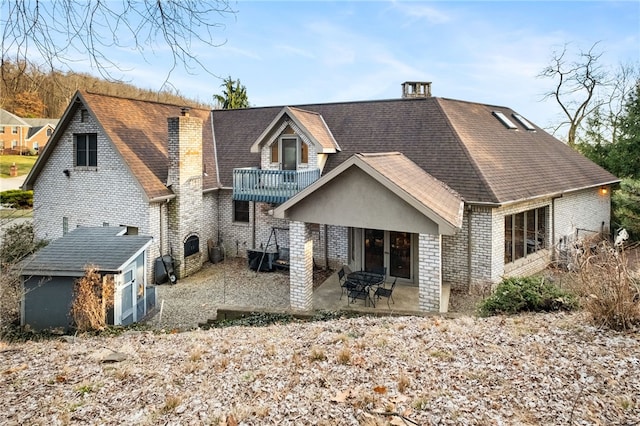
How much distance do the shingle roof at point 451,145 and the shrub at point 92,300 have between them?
9.04 meters

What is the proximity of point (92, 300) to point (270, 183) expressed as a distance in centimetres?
800

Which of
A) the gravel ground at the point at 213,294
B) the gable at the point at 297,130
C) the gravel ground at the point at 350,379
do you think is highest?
the gable at the point at 297,130

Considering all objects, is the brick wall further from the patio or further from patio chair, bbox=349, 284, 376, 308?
patio chair, bbox=349, 284, 376, 308

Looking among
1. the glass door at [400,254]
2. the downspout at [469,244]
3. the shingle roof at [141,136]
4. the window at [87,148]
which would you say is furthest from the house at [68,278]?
the downspout at [469,244]

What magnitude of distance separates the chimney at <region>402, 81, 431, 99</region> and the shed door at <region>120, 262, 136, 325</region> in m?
15.7

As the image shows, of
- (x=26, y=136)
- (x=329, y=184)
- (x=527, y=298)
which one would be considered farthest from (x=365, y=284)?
(x=26, y=136)

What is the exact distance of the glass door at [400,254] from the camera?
14.4 meters

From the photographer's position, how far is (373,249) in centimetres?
1518

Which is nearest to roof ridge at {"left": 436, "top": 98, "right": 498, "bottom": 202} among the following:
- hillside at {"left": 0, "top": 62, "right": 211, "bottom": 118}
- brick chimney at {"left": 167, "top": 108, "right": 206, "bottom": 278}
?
brick chimney at {"left": 167, "top": 108, "right": 206, "bottom": 278}

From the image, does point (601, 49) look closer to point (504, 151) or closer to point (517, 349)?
point (504, 151)

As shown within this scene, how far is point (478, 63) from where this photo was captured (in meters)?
17.8

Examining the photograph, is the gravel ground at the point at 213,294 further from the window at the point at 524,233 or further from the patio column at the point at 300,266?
the window at the point at 524,233

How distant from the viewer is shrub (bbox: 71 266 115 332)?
1000cm

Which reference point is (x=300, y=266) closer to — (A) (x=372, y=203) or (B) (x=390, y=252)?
(A) (x=372, y=203)
